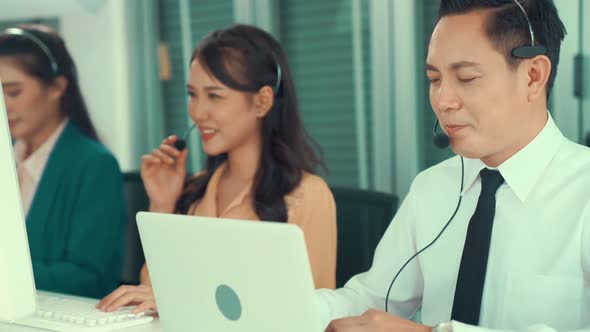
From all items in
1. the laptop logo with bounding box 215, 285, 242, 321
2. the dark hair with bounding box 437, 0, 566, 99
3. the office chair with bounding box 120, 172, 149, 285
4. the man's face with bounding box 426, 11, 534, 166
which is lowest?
the office chair with bounding box 120, 172, 149, 285

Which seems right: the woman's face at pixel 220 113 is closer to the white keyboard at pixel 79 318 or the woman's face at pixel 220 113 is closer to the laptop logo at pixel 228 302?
the white keyboard at pixel 79 318

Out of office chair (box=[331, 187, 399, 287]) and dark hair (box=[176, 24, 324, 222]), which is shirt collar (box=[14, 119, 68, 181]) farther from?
office chair (box=[331, 187, 399, 287])

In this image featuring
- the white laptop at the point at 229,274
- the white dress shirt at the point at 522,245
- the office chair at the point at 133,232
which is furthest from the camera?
the office chair at the point at 133,232

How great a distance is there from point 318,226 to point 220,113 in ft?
1.31

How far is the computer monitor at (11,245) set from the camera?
4.06 feet

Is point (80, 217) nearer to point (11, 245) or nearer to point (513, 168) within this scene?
point (11, 245)

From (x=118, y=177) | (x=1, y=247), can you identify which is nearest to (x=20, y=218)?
(x=1, y=247)

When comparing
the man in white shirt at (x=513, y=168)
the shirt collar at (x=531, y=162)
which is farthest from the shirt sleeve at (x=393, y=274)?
the shirt collar at (x=531, y=162)

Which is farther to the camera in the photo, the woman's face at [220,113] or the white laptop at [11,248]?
the woman's face at [220,113]

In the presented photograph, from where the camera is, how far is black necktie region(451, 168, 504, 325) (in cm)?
142

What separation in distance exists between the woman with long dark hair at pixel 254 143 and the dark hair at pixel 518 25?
2.46 ft

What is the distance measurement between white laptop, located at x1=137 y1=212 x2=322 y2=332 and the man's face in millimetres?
525

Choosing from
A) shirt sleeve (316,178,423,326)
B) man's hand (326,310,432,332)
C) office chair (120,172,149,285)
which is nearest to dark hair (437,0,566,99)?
shirt sleeve (316,178,423,326)

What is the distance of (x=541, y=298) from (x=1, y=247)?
0.90 m
